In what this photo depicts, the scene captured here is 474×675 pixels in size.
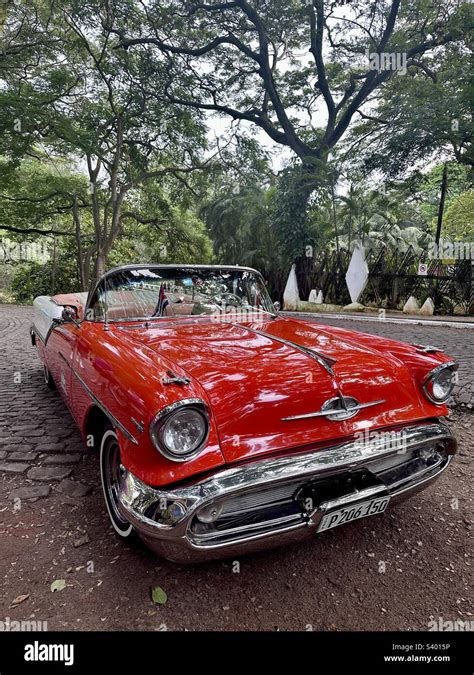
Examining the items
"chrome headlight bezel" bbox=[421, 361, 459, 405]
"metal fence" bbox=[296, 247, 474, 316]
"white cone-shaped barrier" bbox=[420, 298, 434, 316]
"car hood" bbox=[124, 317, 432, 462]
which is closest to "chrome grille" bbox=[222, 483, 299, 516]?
"car hood" bbox=[124, 317, 432, 462]

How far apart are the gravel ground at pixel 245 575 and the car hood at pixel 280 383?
0.66 meters

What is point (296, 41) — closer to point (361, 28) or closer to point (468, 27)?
point (361, 28)

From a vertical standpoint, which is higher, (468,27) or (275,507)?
(468,27)

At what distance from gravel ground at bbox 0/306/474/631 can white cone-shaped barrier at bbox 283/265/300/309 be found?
11755 mm

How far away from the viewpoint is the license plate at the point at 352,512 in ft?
5.54

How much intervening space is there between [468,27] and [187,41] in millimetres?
9117

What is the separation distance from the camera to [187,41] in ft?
46.2

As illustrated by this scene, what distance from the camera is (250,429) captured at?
67.2 inches

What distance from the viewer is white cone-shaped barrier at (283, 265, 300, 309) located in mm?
14094

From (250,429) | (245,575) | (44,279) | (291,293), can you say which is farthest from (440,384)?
(44,279)

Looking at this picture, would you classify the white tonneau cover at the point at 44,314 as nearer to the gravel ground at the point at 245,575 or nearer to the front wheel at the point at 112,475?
the gravel ground at the point at 245,575

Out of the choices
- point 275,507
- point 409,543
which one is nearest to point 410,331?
point 409,543

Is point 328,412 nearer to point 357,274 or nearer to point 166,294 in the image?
point 166,294

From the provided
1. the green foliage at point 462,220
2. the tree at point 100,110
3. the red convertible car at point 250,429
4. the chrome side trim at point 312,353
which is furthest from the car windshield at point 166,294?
the green foliage at point 462,220
